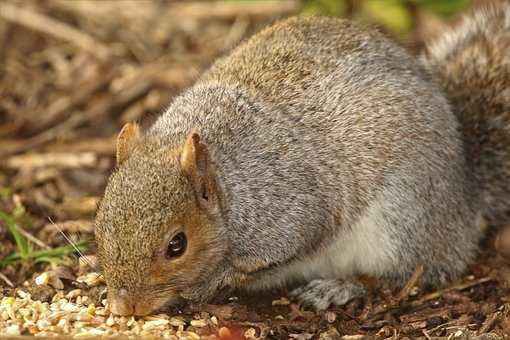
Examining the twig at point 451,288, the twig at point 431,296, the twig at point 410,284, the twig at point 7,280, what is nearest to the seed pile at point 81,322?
the twig at point 7,280

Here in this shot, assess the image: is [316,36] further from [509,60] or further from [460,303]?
[460,303]

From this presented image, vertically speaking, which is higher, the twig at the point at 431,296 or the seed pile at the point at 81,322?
the seed pile at the point at 81,322

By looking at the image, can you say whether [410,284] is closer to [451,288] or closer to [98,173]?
[451,288]

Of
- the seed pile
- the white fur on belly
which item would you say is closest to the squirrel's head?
the seed pile

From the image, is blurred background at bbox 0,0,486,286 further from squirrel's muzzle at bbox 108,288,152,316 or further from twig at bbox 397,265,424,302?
twig at bbox 397,265,424,302

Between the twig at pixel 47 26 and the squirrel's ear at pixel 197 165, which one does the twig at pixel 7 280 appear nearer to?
the squirrel's ear at pixel 197 165

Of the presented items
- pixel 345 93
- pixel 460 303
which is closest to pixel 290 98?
pixel 345 93
